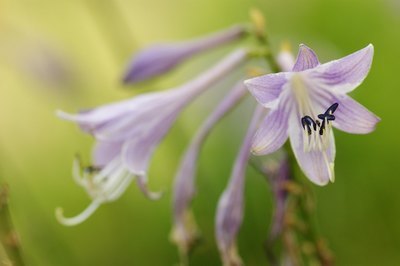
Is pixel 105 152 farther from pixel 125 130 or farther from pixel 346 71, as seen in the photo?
pixel 346 71

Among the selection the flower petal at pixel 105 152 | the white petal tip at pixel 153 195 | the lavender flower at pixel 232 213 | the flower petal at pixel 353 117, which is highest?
the flower petal at pixel 105 152

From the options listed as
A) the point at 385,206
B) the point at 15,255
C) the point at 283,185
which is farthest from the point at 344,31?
the point at 15,255

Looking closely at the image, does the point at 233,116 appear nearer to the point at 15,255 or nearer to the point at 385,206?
the point at 385,206

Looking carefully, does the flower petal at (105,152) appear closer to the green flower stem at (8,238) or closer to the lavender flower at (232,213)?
the lavender flower at (232,213)

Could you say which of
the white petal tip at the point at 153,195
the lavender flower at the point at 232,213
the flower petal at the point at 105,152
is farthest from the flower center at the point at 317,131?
the flower petal at the point at 105,152

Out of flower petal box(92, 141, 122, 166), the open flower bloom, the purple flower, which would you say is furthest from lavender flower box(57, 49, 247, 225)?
the open flower bloom

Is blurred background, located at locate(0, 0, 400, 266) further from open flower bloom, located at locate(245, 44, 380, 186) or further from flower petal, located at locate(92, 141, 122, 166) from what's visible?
Result: open flower bloom, located at locate(245, 44, 380, 186)
